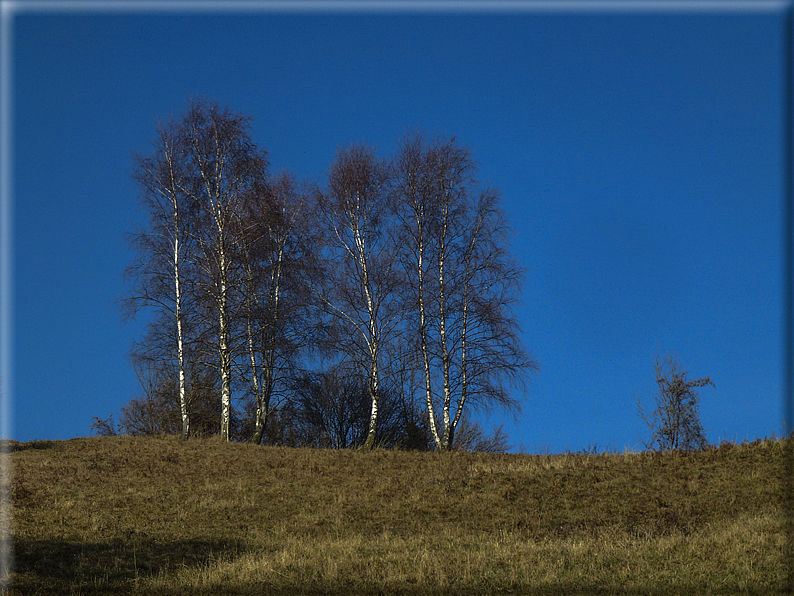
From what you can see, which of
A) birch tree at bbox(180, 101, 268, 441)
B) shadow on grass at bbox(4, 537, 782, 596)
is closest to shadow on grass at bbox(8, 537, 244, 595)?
shadow on grass at bbox(4, 537, 782, 596)

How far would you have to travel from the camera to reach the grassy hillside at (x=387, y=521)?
10883 millimetres

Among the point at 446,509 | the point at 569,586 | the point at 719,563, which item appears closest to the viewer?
the point at 569,586

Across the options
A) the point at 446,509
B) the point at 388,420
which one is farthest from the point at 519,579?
the point at 388,420

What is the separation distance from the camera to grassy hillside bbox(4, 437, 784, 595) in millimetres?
10883

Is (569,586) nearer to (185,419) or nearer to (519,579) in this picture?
(519,579)

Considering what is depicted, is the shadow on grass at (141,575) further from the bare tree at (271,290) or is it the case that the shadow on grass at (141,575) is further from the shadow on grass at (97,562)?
the bare tree at (271,290)

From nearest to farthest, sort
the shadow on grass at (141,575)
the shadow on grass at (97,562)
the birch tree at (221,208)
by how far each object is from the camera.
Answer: the shadow on grass at (141,575), the shadow on grass at (97,562), the birch tree at (221,208)

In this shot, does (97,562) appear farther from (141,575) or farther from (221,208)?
(221,208)

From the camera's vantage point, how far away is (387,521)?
14.8 meters

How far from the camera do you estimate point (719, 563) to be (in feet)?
36.5

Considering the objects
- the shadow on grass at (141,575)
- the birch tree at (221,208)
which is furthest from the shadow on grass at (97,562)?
the birch tree at (221,208)

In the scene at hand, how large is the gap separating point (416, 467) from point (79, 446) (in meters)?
10.4

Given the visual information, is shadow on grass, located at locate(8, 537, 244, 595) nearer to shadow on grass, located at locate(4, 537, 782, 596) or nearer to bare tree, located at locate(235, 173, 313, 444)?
shadow on grass, located at locate(4, 537, 782, 596)

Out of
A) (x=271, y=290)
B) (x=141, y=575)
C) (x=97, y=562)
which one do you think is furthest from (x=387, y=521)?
(x=271, y=290)
